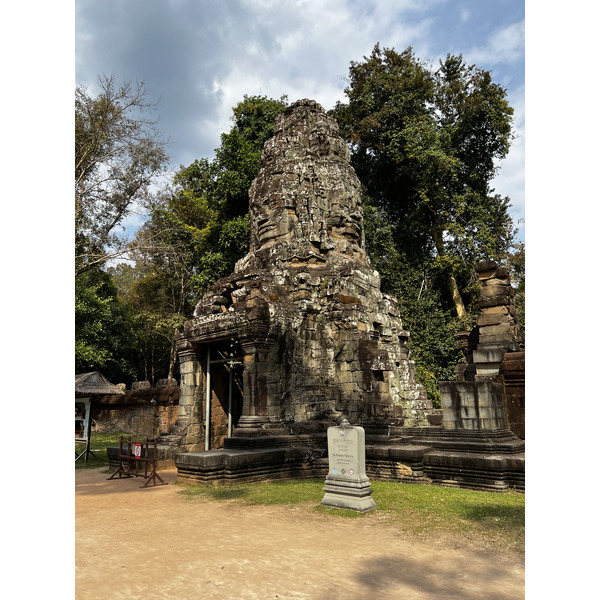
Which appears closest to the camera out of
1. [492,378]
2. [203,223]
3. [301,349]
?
[492,378]

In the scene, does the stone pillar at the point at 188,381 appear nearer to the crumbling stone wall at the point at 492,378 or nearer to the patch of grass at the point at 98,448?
the patch of grass at the point at 98,448

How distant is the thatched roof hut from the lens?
504 inches

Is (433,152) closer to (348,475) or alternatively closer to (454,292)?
(454,292)

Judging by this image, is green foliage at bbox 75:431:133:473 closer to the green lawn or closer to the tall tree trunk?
the green lawn

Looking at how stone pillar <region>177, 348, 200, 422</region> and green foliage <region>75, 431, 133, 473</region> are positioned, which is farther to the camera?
green foliage <region>75, 431, 133, 473</region>

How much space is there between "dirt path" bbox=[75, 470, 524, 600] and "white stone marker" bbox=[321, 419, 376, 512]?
0.48 m

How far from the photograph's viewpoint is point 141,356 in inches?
1267

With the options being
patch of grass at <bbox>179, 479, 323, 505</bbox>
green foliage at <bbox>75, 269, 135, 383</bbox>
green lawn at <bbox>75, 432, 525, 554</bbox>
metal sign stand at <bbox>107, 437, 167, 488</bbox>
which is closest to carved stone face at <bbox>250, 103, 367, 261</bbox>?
metal sign stand at <bbox>107, 437, 167, 488</bbox>

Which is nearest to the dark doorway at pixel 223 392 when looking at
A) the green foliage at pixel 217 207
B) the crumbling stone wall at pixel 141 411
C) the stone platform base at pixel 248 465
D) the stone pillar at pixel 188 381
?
the stone pillar at pixel 188 381

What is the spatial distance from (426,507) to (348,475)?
1108mm

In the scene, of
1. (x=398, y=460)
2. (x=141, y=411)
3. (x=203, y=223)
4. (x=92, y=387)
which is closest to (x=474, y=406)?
(x=398, y=460)

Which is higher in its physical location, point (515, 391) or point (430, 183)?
point (430, 183)

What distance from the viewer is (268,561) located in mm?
4555

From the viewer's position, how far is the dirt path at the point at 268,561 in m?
3.86
